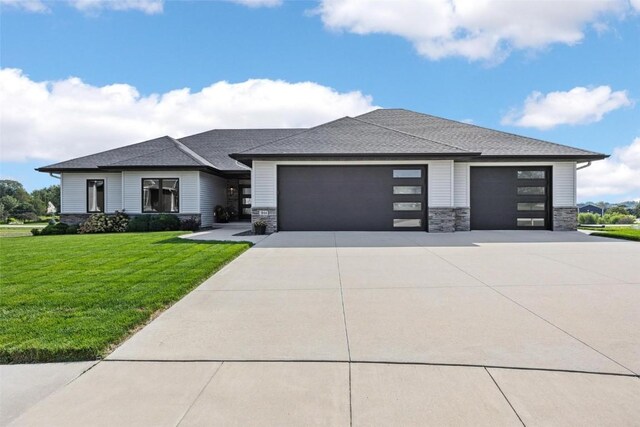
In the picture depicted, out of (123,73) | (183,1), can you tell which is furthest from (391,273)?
(123,73)

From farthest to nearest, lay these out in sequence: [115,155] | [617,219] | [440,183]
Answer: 1. [617,219]
2. [115,155]
3. [440,183]

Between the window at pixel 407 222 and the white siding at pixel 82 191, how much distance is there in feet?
44.6

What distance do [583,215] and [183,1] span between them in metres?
28.0

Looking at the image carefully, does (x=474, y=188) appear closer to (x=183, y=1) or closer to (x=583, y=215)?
(x=183, y=1)

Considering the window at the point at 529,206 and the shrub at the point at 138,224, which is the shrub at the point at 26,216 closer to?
the shrub at the point at 138,224

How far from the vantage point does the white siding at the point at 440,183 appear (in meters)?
13.8

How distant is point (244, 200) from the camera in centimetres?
2080

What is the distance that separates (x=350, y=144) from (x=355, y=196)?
6.98 feet

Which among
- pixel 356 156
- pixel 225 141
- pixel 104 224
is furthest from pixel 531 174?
pixel 104 224

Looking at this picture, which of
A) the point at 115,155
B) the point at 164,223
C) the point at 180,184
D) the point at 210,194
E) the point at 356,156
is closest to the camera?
the point at 356,156

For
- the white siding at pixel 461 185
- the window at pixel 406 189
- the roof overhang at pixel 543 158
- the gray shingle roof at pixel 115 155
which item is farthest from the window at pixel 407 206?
the gray shingle roof at pixel 115 155

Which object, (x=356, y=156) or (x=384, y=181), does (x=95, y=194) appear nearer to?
(x=356, y=156)

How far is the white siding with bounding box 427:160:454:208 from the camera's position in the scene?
1375 centimetres

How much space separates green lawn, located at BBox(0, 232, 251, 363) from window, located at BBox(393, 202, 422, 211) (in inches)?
285
